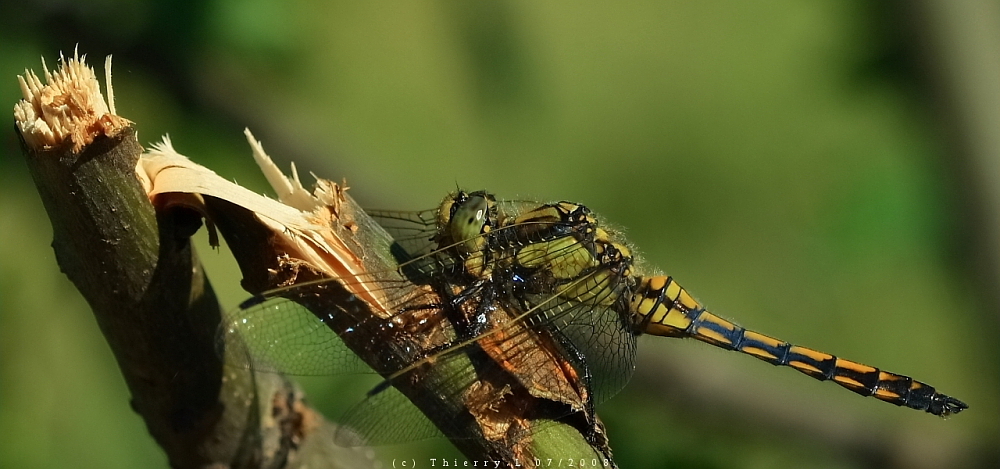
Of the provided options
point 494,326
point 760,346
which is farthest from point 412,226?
point 760,346

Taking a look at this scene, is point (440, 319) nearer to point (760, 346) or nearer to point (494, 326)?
point (494, 326)

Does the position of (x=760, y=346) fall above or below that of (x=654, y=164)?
below

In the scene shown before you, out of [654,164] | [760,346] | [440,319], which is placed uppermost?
[654,164]

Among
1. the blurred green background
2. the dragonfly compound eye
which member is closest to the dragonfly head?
the dragonfly compound eye

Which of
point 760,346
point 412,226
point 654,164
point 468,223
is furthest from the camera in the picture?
Result: point 654,164

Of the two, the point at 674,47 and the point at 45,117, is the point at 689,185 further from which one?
the point at 45,117

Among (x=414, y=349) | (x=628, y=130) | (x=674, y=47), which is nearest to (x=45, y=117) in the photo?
(x=414, y=349)

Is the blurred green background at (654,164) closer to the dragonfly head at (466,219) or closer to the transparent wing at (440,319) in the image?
the transparent wing at (440,319)

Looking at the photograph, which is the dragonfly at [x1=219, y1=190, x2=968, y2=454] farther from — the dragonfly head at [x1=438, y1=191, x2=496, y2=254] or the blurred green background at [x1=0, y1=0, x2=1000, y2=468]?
the blurred green background at [x1=0, y1=0, x2=1000, y2=468]
